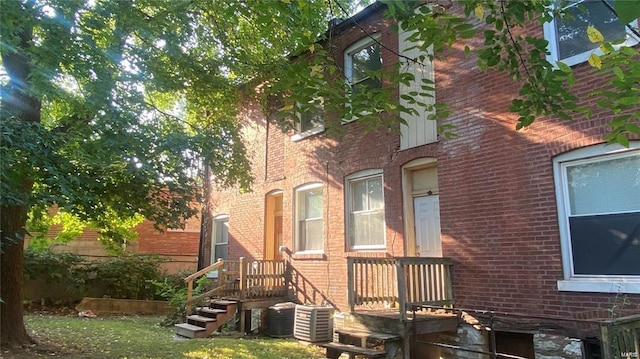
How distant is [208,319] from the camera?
1073 centimetres

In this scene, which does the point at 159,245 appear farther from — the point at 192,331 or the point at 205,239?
the point at 192,331

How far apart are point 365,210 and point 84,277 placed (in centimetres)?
1160

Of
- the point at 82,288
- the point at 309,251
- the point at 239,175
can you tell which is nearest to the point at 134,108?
the point at 239,175

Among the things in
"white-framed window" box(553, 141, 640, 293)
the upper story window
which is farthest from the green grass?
the upper story window

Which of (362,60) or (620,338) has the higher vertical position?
(362,60)

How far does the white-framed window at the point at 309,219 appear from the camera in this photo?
1134 centimetres

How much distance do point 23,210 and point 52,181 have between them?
7.63 feet

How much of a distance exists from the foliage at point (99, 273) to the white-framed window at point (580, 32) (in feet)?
50.0

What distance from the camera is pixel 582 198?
6.41 m

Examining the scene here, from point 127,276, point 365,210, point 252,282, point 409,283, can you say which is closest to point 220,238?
point 127,276

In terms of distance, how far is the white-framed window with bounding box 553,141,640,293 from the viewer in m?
5.90

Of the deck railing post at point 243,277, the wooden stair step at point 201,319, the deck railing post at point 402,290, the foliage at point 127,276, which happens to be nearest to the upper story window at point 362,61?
the deck railing post at point 402,290

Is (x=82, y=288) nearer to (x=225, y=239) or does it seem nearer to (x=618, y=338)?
(x=225, y=239)

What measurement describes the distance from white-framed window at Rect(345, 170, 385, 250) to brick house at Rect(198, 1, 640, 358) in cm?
3
